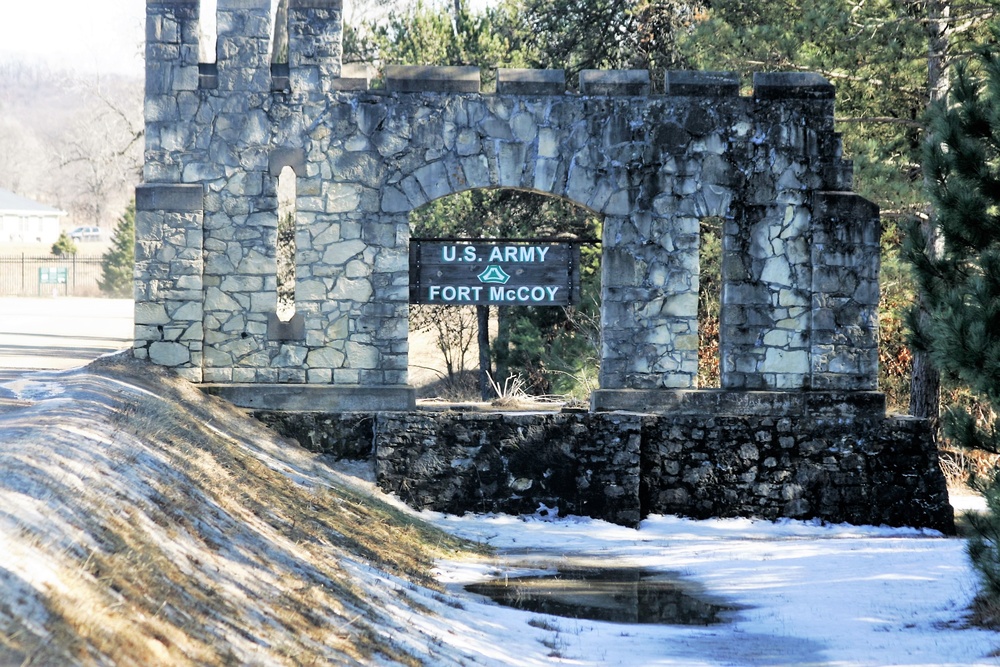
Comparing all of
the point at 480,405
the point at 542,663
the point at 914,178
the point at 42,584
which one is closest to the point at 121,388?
the point at 480,405

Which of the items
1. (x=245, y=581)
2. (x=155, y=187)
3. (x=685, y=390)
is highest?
(x=155, y=187)

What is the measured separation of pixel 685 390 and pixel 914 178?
6.92 m

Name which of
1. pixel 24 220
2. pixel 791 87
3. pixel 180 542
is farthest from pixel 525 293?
pixel 24 220

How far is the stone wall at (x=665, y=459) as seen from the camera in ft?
42.8

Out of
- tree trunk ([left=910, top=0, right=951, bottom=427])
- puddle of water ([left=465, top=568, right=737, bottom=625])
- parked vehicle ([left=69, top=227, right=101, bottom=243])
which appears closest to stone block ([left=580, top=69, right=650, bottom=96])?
puddle of water ([left=465, top=568, right=737, bottom=625])

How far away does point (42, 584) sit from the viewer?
5.69 metres

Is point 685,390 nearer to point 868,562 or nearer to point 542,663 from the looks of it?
point 868,562

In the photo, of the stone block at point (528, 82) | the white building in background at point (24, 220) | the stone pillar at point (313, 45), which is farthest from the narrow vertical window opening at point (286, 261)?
the white building in background at point (24, 220)

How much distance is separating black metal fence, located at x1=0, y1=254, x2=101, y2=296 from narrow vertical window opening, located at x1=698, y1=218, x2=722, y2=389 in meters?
32.8

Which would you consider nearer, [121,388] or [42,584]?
[42,584]

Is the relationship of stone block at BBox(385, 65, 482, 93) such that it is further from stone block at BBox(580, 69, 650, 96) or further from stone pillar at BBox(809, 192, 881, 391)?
stone pillar at BBox(809, 192, 881, 391)

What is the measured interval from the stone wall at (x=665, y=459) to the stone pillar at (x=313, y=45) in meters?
3.32

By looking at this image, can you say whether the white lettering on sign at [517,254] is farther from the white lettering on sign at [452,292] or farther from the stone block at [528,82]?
the stone block at [528,82]

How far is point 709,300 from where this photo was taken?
68.9 feet
